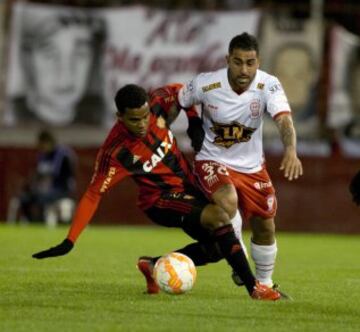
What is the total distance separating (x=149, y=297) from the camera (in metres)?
9.68

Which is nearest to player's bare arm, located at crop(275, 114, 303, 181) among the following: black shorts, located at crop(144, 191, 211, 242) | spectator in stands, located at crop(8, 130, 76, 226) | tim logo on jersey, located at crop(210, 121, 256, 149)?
tim logo on jersey, located at crop(210, 121, 256, 149)

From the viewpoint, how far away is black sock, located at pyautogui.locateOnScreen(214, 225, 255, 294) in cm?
939

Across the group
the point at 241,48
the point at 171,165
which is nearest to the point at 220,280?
the point at 171,165

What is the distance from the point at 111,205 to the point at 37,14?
356 cm

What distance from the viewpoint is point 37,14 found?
23.1 m

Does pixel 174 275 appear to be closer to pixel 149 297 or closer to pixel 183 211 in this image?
pixel 149 297

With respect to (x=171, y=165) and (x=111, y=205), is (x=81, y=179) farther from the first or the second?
(x=171, y=165)

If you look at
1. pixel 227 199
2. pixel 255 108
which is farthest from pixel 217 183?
pixel 255 108

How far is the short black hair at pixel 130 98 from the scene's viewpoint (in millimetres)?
9688

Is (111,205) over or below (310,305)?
below

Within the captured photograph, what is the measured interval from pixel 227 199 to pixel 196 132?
694mm

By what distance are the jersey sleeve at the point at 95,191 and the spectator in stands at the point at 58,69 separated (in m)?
13.1

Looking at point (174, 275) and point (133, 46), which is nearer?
point (174, 275)

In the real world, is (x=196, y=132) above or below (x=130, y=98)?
below
